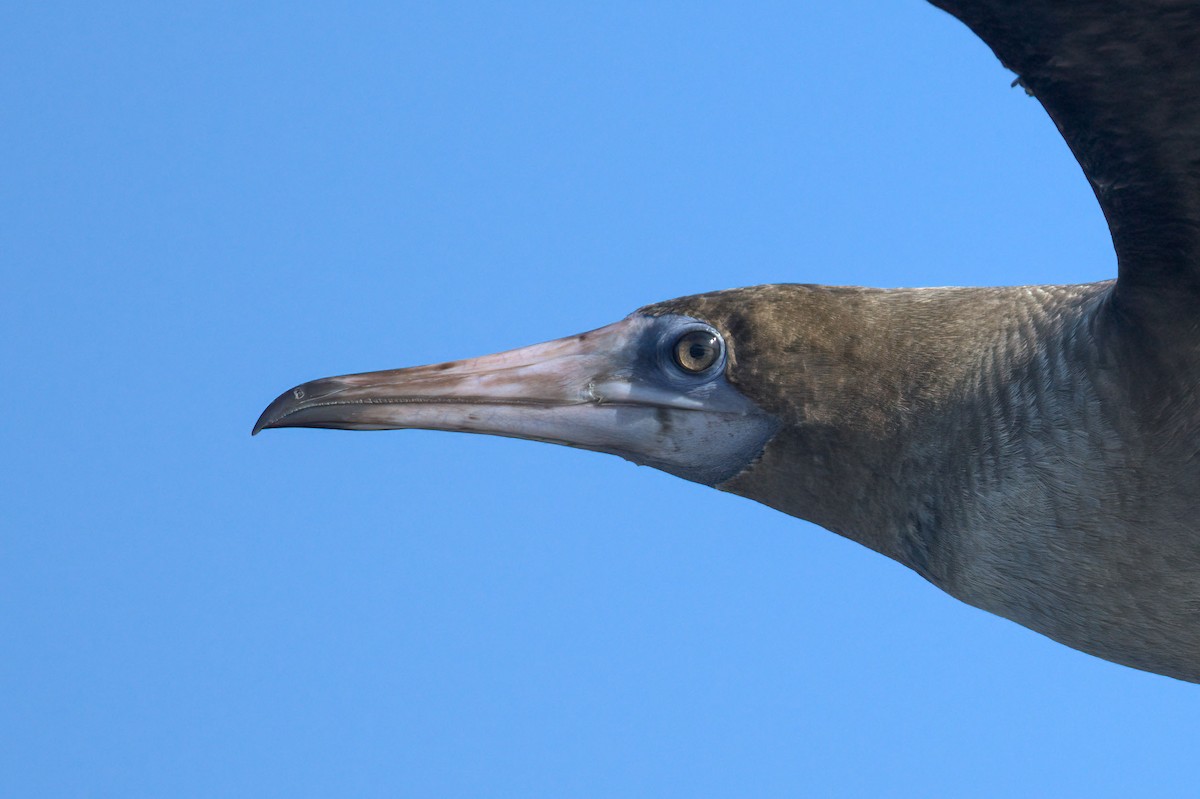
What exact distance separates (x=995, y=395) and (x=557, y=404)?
1.40 m

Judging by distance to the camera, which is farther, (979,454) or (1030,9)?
(979,454)

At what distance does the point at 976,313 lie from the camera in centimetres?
486

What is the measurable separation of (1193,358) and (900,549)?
43.2 inches

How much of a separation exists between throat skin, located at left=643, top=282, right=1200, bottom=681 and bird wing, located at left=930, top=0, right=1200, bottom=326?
0.23 metres

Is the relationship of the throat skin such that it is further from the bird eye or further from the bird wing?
the bird wing

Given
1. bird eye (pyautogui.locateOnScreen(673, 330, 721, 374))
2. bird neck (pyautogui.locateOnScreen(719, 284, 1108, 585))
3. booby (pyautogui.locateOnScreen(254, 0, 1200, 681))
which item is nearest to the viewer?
booby (pyautogui.locateOnScreen(254, 0, 1200, 681))

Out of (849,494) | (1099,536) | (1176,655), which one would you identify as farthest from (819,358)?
(1176,655)

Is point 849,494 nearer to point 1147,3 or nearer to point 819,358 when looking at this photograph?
point 819,358

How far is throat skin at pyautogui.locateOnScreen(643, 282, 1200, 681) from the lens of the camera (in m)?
4.32

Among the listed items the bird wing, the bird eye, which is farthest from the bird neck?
the bird wing

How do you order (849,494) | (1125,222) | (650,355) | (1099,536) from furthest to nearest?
(650,355)
(849,494)
(1099,536)
(1125,222)

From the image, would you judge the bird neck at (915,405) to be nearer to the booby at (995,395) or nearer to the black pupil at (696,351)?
the booby at (995,395)

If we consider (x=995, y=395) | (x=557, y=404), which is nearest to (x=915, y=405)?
(x=995, y=395)

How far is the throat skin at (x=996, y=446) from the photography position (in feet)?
14.2
